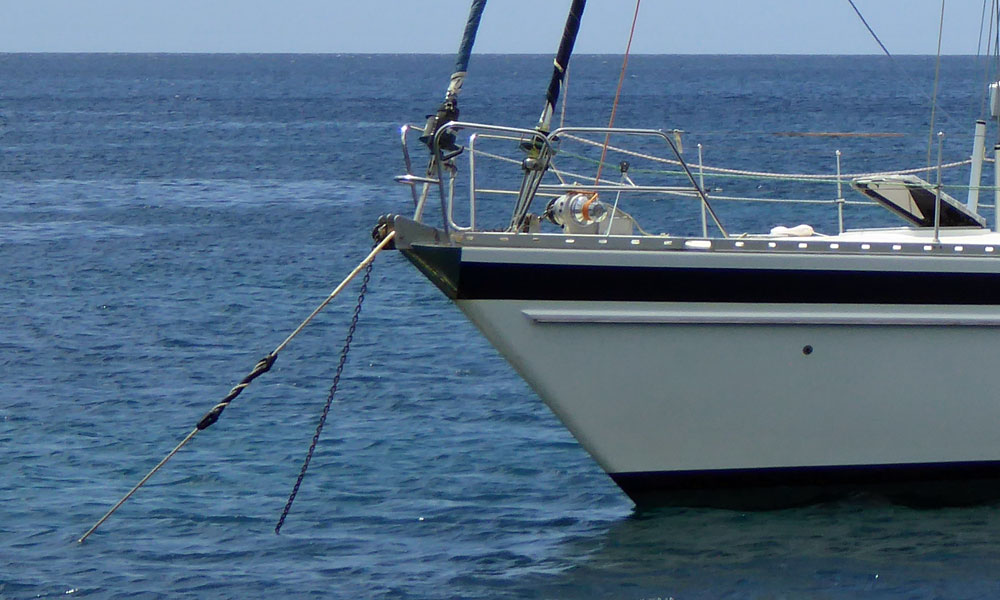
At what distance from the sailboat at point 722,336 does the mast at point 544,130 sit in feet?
0.05

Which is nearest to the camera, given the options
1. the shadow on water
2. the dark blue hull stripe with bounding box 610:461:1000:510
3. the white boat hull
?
the shadow on water

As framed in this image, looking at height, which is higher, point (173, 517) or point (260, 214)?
point (260, 214)

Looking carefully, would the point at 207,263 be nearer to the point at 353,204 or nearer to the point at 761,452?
the point at 353,204

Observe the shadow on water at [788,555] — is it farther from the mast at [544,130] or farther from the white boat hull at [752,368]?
the mast at [544,130]

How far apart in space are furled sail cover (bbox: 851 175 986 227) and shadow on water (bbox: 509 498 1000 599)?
2.04m

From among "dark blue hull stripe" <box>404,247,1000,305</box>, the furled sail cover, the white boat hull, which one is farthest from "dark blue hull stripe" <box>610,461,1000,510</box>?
the furled sail cover

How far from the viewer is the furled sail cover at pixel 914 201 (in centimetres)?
1022

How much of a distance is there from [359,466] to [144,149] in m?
46.7

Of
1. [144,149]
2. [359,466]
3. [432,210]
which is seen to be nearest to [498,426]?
[359,466]

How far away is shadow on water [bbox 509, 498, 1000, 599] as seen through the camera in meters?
8.53

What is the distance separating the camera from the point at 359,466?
39.7ft

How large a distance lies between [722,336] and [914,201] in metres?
2.46

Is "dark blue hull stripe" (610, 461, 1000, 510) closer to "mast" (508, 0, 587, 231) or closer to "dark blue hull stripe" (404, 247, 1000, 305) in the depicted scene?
"dark blue hull stripe" (404, 247, 1000, 305)

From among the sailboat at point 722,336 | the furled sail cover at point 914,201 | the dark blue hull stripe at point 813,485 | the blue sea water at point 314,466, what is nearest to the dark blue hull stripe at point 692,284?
the sailboat at point 722,336
